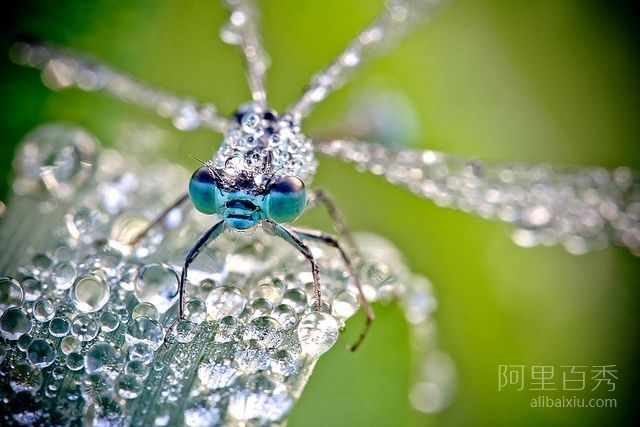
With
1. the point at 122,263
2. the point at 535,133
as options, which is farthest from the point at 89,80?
the point at 535,133

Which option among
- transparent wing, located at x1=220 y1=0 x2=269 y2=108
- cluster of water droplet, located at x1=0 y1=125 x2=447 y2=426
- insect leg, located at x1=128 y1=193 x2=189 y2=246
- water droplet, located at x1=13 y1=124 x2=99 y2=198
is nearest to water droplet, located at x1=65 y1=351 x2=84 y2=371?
cluster of water droplet, located at x1=0 y1=125 x2=447 y2=426

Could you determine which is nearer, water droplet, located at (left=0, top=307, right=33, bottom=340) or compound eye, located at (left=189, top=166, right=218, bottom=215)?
water droplet, located at (left=0, top=307, right=33, bottom=340)

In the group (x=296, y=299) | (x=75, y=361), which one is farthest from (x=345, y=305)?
(x=75, y=361)

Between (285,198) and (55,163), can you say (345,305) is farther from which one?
(55,163)

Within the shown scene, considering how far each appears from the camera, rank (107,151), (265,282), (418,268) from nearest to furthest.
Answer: (265,282)
(107,151)
(418,268)

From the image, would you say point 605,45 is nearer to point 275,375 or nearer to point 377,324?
point 377,324

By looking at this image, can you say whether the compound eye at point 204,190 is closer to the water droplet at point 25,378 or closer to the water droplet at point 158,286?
the water droplet at point 158,286

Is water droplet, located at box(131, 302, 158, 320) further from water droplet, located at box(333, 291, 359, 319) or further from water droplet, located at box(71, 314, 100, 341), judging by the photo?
water droplet, located at box(333, 291, 359, 319)
